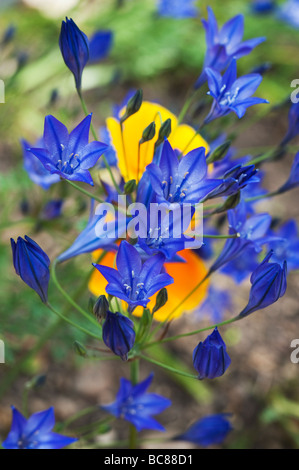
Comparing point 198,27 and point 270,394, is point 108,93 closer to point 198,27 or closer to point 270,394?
point 198,27

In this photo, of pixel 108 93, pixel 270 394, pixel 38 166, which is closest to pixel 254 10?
pixel 108 93

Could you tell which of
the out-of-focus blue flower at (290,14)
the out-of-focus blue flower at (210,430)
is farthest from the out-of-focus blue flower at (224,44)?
the out-of-focus blue flower at (290,14)

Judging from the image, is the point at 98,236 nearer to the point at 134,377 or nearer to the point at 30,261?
the point at 30,261

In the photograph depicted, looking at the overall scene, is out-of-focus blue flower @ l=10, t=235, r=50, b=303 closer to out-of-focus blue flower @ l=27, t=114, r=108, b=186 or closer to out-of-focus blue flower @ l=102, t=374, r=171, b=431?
out-of-focus blue flower @ l=27, t=114, r=108, b=186

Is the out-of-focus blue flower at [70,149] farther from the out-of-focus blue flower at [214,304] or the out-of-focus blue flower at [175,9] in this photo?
the out-of-focus blue flower at [175,9]

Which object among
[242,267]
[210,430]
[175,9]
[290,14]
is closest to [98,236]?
[242,267]

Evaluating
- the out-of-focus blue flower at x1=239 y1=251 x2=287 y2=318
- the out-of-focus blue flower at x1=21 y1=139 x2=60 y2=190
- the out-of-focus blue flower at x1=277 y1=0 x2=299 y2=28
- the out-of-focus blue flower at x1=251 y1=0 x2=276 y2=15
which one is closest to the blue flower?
the out-of-focus blue flower at x1=239 y1=251 x2=287 y2=318
